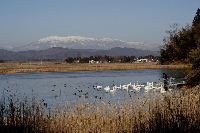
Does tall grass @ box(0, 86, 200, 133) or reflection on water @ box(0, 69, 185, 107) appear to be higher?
tall grass @ box(0, 86, 200, 133)

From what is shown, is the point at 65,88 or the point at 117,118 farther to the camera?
the point at 65,88

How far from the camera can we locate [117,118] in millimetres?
12922

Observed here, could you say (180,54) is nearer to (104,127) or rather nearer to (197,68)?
(197,68)

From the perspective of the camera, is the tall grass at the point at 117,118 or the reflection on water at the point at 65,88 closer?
the tall grass at the point at 117,118

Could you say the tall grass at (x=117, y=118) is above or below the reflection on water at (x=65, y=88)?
above

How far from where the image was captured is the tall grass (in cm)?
1190

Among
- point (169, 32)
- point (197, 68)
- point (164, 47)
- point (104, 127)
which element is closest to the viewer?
point (104, 127)

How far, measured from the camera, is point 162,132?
38.7 ft

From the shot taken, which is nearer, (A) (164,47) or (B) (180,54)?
(B) (180,54)

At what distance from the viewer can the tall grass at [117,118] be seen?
39.0 feet

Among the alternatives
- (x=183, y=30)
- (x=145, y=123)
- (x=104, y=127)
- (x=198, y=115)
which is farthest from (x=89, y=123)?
(x=183, y=30)

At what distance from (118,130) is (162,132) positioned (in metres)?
1.41

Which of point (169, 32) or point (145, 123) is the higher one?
point (169, 32)

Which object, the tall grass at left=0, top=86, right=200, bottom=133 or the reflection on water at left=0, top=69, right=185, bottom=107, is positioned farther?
the reflection on water at left=0, top=69, right=185, bottom=107
